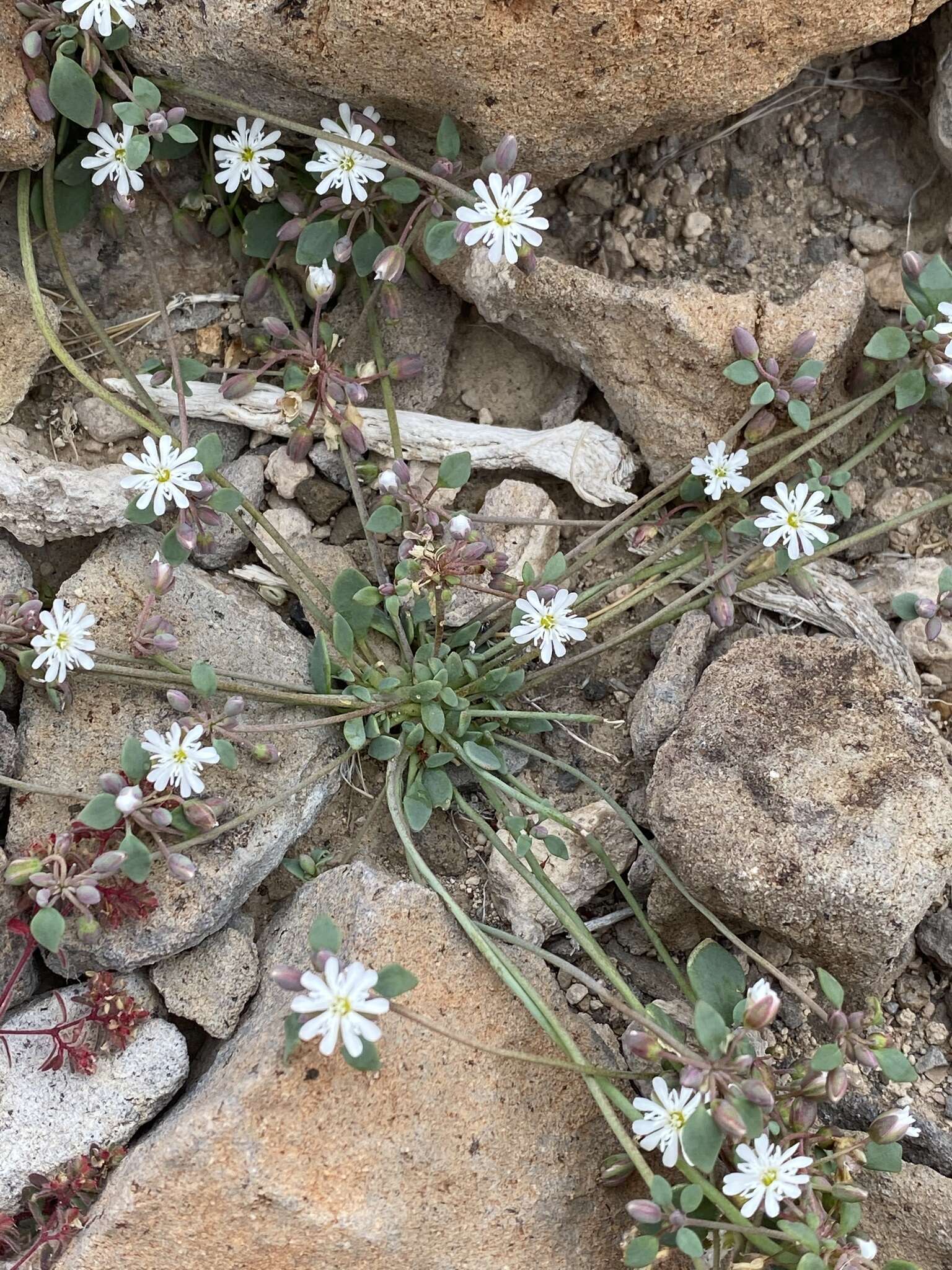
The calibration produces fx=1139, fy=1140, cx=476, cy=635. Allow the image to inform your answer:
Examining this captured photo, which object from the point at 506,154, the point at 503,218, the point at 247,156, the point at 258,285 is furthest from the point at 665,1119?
the point at 247,156

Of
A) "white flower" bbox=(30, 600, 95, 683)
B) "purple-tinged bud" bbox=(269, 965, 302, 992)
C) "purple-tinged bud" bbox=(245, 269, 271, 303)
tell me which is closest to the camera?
"purple-tinged bud" bbox=(269, 965, 302, 992)

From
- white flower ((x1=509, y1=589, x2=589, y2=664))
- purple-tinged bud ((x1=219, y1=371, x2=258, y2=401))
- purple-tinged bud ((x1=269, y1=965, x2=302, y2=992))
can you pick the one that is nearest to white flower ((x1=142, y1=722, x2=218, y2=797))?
purple-tinged bud ((x1=269, y1=965, x2=302, y2=992))

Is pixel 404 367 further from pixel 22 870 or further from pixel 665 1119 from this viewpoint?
pixel 665 1119

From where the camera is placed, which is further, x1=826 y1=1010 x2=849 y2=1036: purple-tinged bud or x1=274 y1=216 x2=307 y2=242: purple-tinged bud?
x1=274 y1=216 x2=307 y2=242: purple-tinged bud

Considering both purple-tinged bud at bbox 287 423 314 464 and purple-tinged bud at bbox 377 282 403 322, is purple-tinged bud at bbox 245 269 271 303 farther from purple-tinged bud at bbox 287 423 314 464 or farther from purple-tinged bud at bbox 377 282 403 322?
purple-tinged bud at bbox 287 423 314 464

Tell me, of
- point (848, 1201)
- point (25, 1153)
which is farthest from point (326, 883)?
point (848, 1201)

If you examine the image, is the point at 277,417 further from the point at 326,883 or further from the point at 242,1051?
the point at 242,1051

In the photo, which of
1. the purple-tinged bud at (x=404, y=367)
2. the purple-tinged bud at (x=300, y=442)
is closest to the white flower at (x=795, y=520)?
the purple-tinged bud at (x=404, y=367)
